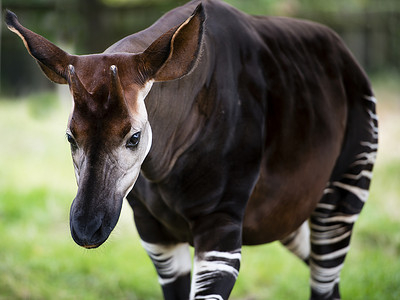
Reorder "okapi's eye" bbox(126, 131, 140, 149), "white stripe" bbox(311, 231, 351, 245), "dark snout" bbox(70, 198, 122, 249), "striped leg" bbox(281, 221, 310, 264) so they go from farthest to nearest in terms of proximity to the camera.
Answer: "striped leg" bbox(281, 221, 310, 264) → "white stripe" bbox(311, 231, 351, 245) → "okapi's eye" bbox(126, 131, 140, 149) → "dark snout" bbox(70, 198, 122, 249)

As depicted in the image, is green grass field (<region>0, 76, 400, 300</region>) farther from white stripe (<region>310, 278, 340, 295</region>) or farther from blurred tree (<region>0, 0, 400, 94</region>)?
blurred tree (<region>0, 0, 400, 94</region>)

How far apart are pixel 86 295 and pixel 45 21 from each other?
7.51 metres

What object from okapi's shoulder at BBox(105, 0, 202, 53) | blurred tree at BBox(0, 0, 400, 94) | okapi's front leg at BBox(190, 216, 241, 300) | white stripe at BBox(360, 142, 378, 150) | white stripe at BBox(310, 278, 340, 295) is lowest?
blurred tree at BBox(0, 0, 400, 94)

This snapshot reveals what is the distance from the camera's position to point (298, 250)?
12.0ft

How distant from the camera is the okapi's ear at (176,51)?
193 cm

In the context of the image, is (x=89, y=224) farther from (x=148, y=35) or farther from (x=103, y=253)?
(x=103, y=253)

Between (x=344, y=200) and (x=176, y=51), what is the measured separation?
1.47m

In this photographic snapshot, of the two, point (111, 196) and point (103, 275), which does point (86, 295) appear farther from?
point (111, 196)

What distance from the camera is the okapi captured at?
187cm

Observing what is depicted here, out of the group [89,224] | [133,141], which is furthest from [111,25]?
[89,224]

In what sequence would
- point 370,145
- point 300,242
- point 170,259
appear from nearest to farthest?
point 170,259 < point 370,145 < point 300,242

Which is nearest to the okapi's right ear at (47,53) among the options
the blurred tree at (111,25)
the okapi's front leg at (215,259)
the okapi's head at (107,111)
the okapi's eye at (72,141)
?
the okapi's head at (107,111)

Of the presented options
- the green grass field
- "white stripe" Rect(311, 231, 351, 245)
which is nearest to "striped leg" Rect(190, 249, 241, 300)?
"white stripe" Rect(311, 231, 351, 245)

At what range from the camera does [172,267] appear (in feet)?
9.39
